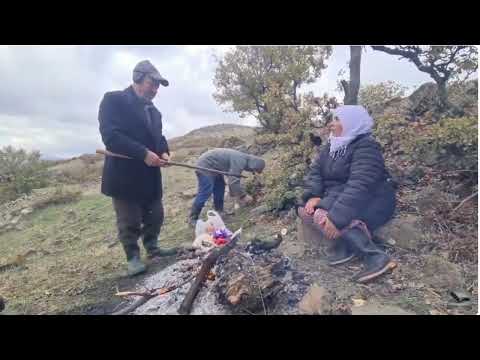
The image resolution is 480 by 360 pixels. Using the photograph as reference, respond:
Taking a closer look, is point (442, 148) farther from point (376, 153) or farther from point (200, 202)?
point (200, 202)

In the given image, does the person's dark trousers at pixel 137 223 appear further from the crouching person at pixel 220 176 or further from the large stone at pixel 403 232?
the large stone at pixel 403 232

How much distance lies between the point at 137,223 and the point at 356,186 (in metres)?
1.79

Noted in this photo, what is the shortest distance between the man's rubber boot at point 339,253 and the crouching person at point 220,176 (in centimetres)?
114

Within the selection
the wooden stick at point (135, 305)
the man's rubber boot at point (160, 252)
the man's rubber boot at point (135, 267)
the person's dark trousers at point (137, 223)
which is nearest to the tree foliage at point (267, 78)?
the person's dark trousers at point (137, 223)

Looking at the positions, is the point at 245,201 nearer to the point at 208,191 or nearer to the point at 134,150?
the point at 208,191

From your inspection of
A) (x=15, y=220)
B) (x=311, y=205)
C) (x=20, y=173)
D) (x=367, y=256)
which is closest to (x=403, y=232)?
(x=367, y=256)

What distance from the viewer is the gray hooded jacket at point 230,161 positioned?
3.66 metres

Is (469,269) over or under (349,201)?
under

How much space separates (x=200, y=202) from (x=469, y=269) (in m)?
2.23

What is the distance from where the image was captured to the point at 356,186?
2.35 meters

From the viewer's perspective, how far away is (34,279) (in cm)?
272

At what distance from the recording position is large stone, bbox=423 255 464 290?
2133 millimetres

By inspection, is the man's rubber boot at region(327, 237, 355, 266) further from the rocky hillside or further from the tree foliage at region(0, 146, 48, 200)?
the tree foliage at region(0, 146, 48, 200)
